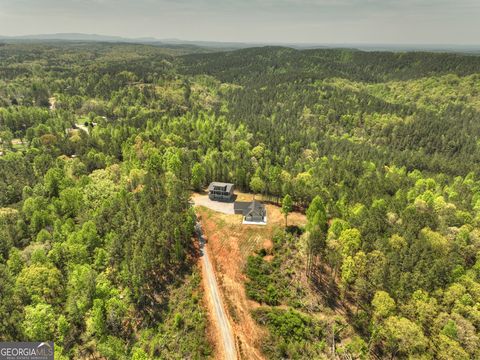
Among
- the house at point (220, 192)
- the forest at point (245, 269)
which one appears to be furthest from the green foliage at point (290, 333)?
the house at point (220, 192)

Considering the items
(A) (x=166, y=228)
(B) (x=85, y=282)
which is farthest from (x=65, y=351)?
(A) (x=166, y=228)

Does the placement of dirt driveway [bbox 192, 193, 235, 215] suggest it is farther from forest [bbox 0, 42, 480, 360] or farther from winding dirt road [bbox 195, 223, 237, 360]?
winding dirt road [bbox 195, 223, 237, 360]

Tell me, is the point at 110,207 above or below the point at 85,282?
above

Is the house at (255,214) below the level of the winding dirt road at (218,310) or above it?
above

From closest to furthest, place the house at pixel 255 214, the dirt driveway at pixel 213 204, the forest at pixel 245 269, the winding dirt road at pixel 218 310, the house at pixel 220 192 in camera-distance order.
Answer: the forest at pixel 245 269, the winding dirt road at pixel 218 310, the house at pixel 255 214, the dirt driveway at pixel 213 204, the house at pixel 220 192

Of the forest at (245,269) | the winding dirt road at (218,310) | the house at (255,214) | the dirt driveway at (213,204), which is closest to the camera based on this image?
the forest at (245,269)

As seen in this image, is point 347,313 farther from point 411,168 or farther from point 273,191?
point 411,168

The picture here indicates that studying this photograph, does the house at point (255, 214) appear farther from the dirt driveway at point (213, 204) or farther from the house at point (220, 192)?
the house at point (220, 192)
